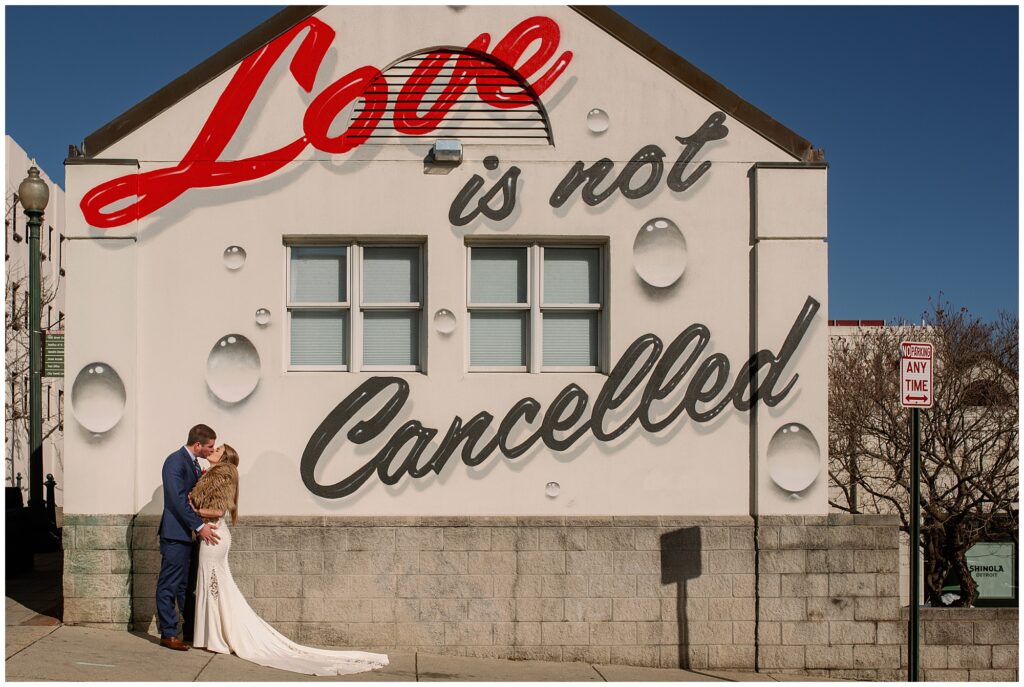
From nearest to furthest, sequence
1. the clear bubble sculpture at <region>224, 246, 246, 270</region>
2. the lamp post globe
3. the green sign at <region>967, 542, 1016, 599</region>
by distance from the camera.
A: the clear bubble sculpture at <region>224, 246, 246, 270</region>
the lamp post globe
the green sign at <region>967, 542, 1016, 599</region>

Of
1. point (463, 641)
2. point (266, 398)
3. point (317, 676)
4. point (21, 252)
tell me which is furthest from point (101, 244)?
point (21, 252)

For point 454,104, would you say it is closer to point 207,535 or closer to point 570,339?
point 570,339

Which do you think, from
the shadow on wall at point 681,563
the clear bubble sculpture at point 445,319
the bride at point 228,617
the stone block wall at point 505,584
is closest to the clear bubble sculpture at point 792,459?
the stone block wall at point 505,584

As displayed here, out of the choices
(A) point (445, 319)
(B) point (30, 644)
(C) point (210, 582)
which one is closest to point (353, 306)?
(A) point (445, 319)

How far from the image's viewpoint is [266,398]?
373 inches

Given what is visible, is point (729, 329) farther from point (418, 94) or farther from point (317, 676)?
point (317, 676)

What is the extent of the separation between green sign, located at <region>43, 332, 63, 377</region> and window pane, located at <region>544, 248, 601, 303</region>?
6617 mm

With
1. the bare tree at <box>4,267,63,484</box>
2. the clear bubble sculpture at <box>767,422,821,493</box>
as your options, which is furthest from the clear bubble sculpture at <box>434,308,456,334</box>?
the bare tree at <box>4,267,63,484</box>

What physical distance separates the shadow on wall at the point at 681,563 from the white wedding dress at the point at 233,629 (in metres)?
2.87

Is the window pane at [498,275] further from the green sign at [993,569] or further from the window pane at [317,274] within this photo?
the green sign at [993,569]

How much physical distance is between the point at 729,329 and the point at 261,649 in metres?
5.44

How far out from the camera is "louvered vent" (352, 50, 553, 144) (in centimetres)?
969

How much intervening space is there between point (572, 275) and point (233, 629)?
4711mm

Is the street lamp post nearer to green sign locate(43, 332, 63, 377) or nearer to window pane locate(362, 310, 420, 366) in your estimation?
green sign locate(43, 332, 63, 377)
